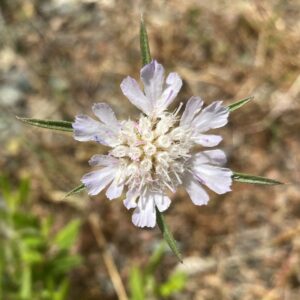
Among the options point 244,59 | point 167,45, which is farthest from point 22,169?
point 244,59

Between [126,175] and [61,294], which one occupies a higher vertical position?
[126,175]

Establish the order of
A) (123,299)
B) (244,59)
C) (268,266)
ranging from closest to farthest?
1. (123,299)
2. (268,266)
3. (244,59)

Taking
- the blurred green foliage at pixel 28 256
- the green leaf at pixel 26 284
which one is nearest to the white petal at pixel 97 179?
the blurred green foliage at pixel 28 256

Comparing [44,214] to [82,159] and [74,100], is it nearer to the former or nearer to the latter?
[82,159]

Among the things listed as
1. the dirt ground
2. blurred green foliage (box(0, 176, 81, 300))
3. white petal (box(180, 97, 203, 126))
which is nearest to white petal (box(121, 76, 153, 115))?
white petal (box(180, 97, 203, 126))

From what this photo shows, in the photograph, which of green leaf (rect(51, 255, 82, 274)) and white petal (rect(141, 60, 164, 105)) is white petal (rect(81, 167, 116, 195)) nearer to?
white petal (rect(141, 60, 164, 105))

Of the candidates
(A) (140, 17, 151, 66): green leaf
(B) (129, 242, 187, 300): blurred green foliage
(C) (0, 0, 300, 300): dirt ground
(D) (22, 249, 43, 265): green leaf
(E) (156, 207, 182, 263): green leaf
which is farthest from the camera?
(C) (0, 0, 300, 300): dirt ground
